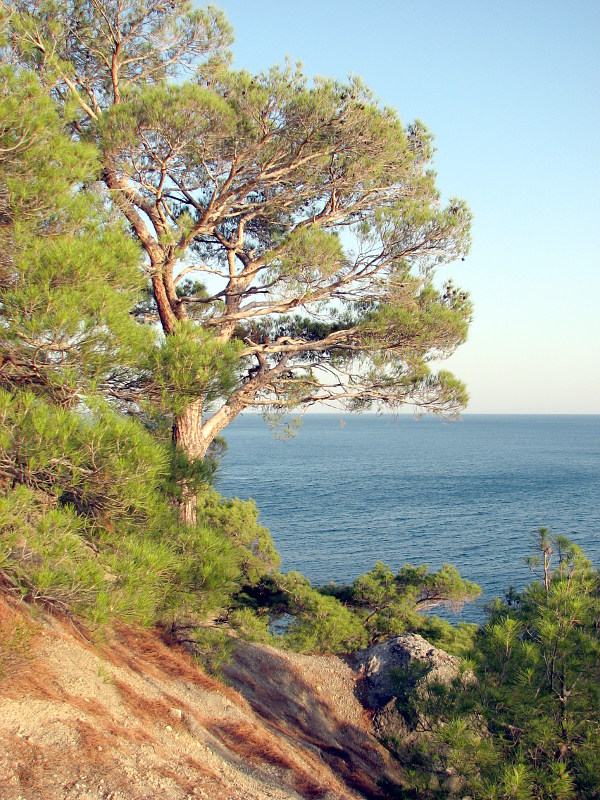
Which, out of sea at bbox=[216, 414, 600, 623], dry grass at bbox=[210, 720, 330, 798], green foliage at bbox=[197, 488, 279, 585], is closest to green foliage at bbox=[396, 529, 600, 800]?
dry grass at bbox=[210, 720, 330, 798]

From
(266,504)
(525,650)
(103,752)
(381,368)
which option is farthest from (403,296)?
(266,504)

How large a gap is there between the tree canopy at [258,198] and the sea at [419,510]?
1.41 m

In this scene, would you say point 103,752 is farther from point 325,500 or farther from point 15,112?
point 325,500

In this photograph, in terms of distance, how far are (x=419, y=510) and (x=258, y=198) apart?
34.5m

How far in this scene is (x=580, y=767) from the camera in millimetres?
5820

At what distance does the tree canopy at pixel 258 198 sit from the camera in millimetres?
8781

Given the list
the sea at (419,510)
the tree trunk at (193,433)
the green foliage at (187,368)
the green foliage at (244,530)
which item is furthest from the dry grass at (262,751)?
the green foliage at (244,530)

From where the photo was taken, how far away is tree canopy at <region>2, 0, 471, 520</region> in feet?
28.8

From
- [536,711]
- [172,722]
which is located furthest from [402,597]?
[536,711]

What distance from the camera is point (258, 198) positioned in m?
10.9

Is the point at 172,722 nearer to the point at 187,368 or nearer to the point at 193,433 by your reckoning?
the point at 193,433

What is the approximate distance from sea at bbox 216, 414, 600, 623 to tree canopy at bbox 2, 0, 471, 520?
1.41m

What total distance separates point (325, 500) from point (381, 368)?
35014 mm

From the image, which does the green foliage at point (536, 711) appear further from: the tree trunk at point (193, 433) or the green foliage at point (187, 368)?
the tree trunk at point (193, 433)
